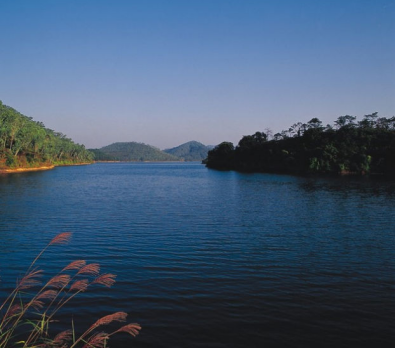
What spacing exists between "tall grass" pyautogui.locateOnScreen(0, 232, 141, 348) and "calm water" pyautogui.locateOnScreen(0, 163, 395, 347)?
3.55 ft

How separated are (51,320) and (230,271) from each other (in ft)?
36.8

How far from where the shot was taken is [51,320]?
8211mm

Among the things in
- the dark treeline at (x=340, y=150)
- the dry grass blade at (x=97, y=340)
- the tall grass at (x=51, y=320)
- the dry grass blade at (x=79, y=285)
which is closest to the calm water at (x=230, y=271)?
the tall grass at (x=51, y=320)

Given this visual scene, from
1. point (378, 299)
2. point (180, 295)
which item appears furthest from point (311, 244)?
point (180, 295)

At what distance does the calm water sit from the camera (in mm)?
11688

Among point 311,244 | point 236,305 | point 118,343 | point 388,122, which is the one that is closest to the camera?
point 118,343

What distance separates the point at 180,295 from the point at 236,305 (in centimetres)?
258

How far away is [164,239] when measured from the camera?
81.0 ft

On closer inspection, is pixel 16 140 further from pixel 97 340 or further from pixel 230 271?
pixel 97 340

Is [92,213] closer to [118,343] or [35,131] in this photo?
[118,343]

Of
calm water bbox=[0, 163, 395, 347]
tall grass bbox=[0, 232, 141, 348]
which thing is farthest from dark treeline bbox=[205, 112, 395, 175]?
tall grass bbox=[0, 232, 141, 348]

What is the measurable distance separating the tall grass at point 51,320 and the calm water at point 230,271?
42.6 inches

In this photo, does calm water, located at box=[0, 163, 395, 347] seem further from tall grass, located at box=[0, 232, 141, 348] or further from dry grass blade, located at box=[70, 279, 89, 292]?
dry grass blade, located at box=[70, 279, 89, 292]

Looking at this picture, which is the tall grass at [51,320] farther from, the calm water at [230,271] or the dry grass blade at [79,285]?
the calm water at [230,271]
